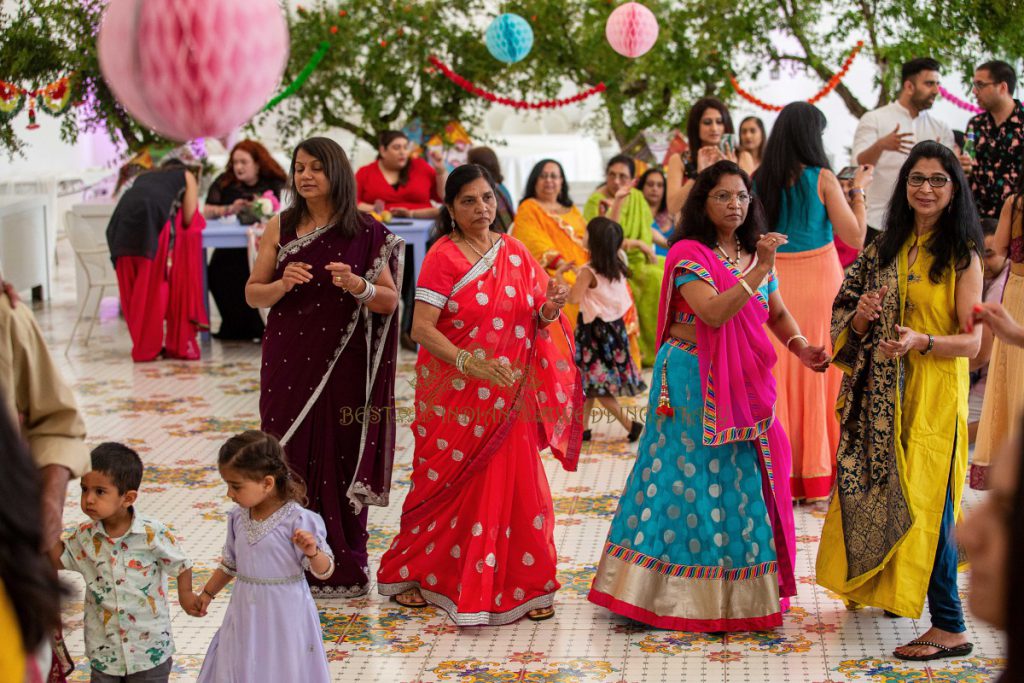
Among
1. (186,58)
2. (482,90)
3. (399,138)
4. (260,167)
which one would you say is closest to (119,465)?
(186,58)

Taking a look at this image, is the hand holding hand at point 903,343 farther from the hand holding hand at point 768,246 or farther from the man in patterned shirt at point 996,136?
the man in patterned shirt at point 996,136

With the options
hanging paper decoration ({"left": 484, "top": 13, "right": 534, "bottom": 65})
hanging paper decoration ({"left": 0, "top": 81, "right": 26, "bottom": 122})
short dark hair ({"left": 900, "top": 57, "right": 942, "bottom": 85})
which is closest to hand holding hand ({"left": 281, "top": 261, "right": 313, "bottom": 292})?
short dark hair ({"left": 900, "top": 57, "right": 942, "bottom": 85})

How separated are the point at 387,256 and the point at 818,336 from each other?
77.0 inches

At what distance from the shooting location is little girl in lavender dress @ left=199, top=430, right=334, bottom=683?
330 cm

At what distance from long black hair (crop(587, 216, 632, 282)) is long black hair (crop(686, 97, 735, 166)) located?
56 centimetres

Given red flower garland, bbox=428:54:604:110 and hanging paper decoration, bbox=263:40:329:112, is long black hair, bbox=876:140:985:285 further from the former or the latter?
hanging paper decoration, bbox=263:40:329:112

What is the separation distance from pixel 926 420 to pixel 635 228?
4.16 meters

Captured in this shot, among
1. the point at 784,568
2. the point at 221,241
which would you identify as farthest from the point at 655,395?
the point at 221,241

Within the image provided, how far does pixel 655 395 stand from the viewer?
4.22 meters

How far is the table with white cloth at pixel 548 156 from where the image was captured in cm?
1270

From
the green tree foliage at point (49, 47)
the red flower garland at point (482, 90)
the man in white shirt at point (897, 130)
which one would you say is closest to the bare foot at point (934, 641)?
the man in white shirt at point (897, 130)

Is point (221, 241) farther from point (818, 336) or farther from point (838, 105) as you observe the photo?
point (838, 105)

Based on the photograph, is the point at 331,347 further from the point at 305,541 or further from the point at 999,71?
the point at 999,71

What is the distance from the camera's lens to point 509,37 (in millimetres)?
8828
